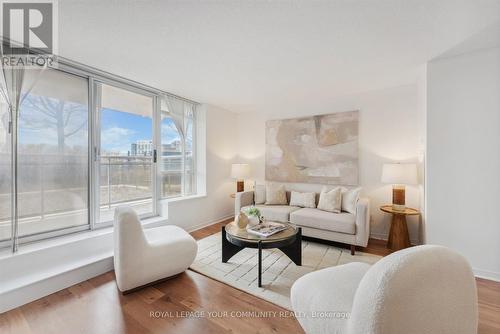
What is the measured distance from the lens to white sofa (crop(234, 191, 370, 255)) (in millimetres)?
2701

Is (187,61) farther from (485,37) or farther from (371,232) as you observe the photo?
(371,232)

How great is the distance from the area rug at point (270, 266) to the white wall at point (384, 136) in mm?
984

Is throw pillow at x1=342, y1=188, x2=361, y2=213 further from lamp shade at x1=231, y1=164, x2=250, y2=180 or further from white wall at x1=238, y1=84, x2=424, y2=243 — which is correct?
lamp shade at x1=231, y1=164, x2=250, y2=180

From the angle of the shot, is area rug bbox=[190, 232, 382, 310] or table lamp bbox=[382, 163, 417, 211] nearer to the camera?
area rug bbox=[190, 232, 382, 310]

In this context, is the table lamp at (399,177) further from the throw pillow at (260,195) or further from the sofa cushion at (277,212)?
the throw pillow at (260,195)

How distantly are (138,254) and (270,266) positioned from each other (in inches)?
54.9

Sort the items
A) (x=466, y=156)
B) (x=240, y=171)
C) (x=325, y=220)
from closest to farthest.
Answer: (x=466, y=156) → (x=325, y=220) → (x=240, y=171)

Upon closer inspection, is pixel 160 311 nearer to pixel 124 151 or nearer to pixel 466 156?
pixel 124 151

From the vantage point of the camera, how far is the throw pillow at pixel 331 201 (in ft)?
10.5

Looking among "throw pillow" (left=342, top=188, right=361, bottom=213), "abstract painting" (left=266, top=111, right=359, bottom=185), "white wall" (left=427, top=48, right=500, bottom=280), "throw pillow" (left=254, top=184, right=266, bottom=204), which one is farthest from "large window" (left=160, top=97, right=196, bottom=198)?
→ "white wall" (left=427, top=48, right=500, bottom=280)

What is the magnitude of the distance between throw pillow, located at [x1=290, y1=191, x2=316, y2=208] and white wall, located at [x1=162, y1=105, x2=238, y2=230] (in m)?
1.55

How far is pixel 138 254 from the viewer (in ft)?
6.23

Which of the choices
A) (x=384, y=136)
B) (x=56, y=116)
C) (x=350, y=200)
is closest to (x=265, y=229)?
(x=350, y=200)

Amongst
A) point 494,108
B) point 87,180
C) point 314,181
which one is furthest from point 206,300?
point 494,108
